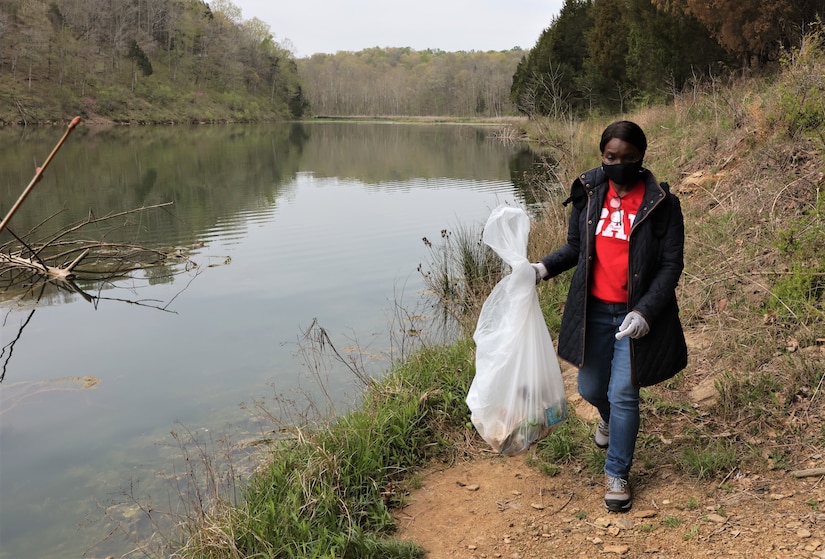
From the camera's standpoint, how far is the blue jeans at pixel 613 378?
292cm

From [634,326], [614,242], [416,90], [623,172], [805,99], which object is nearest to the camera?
[634,326]

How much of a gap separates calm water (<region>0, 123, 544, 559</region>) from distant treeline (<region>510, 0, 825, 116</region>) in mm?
4199

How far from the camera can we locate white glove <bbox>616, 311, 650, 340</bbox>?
2697 millimetres

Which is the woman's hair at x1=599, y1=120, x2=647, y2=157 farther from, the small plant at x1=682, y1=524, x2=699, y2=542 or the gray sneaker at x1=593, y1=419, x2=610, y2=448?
the small plant at x1=682, y1=524, x2=699, y2=542

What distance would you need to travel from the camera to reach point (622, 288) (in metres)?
2.93

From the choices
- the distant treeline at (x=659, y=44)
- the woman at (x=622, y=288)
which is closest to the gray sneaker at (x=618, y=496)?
the woman at (x=622, y=288)

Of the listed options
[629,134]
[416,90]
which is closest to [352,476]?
[629,134]

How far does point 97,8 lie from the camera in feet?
226

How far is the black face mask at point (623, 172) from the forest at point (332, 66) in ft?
7.20

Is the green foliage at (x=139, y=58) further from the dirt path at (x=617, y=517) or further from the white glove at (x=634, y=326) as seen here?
the white glove at (x=634, y=326)

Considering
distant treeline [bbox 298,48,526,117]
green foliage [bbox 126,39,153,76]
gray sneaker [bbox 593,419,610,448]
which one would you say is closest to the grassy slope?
gray sneaker [bbox 593,419,610,448]

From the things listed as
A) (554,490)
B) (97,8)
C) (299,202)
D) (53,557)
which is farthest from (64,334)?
(97,8)

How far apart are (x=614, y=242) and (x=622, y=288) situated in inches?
8.2

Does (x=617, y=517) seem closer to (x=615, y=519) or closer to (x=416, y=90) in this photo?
(x=615, y=519)
